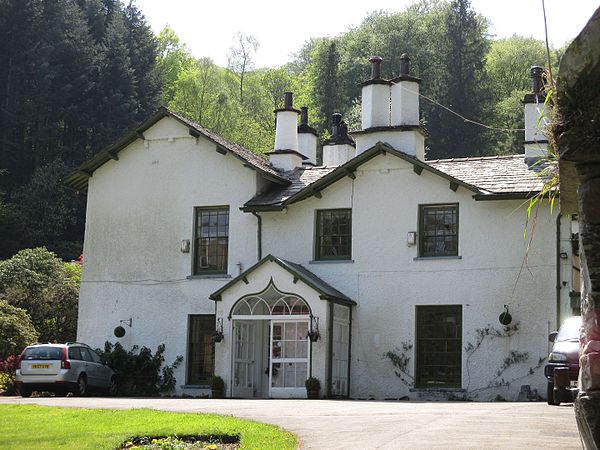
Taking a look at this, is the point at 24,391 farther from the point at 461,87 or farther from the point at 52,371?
the point at 461,87

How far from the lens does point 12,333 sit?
30562 mm

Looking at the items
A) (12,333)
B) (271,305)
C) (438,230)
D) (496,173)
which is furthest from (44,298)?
(496,173)

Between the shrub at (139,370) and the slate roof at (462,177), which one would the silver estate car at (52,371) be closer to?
the shrub at (139,370)

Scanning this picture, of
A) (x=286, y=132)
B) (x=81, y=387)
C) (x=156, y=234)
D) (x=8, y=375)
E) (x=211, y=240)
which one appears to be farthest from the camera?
(x=286, y=132)

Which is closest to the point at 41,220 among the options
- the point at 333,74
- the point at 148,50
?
the point at 148,50

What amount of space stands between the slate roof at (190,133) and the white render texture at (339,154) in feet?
10.6

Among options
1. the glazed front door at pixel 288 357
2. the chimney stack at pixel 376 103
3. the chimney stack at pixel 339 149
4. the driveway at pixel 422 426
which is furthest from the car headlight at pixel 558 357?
the chimney stack at pixel 339 149

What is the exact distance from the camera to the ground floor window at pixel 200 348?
2842cm

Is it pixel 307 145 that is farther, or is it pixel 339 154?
pixel 307 145

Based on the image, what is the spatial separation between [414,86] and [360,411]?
14.2 meters

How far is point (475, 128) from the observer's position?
63.3 meters

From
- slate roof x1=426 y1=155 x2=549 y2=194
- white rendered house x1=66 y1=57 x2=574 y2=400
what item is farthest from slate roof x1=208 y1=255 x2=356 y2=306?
slate roof x1=426 y1=155 x2=549 y2=194

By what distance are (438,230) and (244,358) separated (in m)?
6.33

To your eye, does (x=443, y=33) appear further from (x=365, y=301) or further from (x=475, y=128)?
(x=365, y=301)
